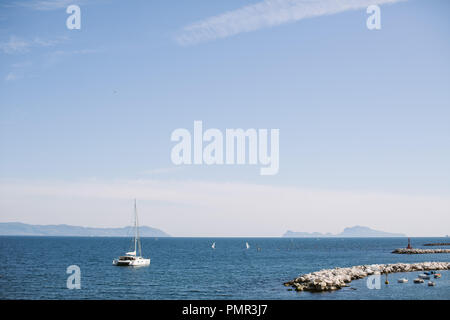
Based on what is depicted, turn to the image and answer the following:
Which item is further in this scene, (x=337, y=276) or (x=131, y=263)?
(x=131, y=263)

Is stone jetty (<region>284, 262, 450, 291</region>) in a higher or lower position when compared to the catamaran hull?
higher

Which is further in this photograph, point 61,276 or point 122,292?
point 61,276

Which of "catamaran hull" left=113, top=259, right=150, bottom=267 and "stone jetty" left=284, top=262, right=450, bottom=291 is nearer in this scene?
"stone jetty" left=284, top=262, right=450, bottom=291

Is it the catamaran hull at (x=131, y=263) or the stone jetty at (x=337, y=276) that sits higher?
the stone jetty at (x=337, y=276)

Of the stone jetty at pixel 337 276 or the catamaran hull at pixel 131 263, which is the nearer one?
the stone jetty at pixel 337 276

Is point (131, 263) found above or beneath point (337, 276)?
beneath
